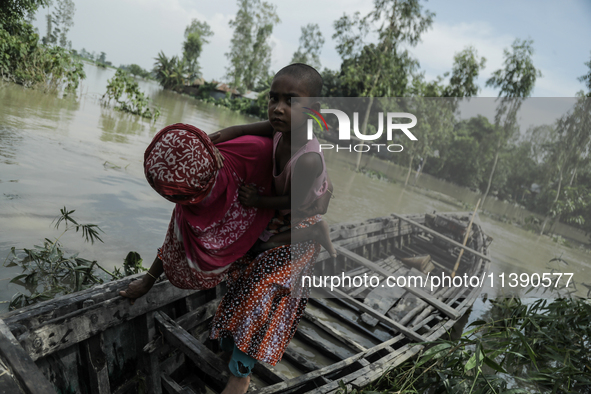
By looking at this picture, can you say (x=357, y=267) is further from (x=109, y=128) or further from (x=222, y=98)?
(x=222, y=98)

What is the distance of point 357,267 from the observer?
4199 mm

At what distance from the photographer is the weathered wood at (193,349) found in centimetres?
144

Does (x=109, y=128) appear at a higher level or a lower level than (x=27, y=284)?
higher

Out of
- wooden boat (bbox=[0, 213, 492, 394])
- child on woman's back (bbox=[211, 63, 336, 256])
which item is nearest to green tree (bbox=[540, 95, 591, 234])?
wooden boat (bbox=[0, 213, 492, 394])

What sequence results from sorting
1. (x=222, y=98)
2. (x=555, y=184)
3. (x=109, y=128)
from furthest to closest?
(x=222, y=98)
(x=109, y=128)
(x=555, y=184)

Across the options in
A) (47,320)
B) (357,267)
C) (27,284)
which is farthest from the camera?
(357,267)

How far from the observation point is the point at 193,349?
1495 millimetres

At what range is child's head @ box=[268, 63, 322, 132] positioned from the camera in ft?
4.12

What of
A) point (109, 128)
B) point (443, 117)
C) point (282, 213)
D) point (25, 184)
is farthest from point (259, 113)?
point (282, 213)

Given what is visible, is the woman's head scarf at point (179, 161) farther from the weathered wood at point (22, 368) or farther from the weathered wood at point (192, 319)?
the weathered wood at point (192, 319)

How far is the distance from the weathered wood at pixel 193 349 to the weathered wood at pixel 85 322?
0.32 ft

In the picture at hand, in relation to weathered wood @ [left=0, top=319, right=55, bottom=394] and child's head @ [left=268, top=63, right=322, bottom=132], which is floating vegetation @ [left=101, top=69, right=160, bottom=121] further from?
A: weathered wood @ [left=0, top=319, right=55, bottom=394]

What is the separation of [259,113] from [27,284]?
28178 millimetres

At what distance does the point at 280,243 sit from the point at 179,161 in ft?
1.78
